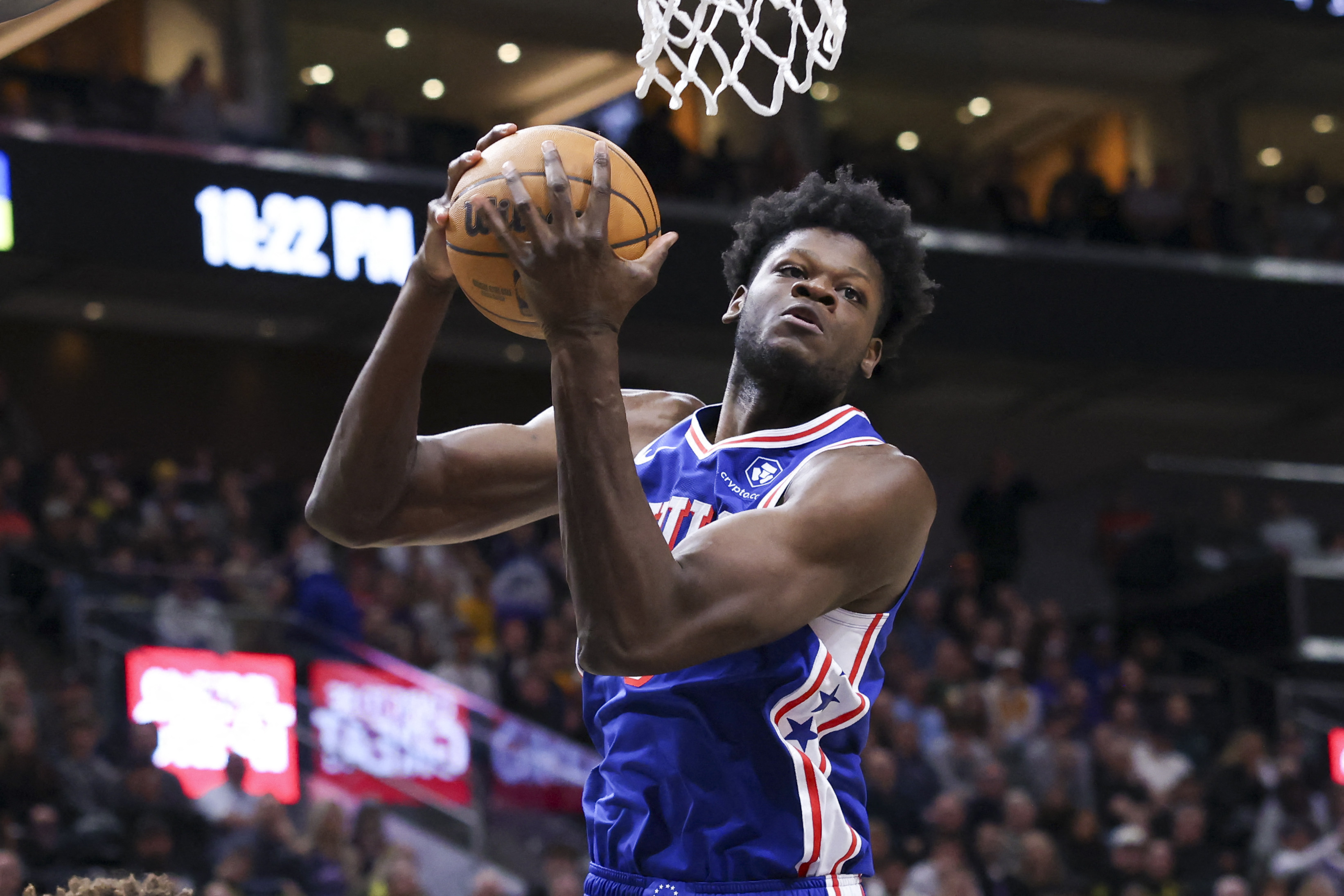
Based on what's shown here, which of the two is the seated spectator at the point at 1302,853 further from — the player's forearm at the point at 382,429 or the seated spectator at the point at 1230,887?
the player's forearm at the point at 382,429

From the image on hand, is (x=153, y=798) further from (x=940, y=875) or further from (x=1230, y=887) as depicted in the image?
(x=1230, y=887)

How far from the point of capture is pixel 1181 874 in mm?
11156

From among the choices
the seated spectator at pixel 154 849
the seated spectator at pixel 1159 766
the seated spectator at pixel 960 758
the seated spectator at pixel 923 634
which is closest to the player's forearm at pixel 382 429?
the seated spectator at pixel 154 849

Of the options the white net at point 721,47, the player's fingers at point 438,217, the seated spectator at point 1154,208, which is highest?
the seated spectator at point 1154,208

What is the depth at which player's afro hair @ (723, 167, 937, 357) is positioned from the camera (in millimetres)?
3301

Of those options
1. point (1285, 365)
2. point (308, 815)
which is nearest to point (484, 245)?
point (308, 815)

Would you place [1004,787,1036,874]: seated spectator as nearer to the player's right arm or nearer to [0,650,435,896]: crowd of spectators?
[0,650,435,896]: crowd of spectators

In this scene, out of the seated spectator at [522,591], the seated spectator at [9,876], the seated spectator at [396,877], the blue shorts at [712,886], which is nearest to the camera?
the blue shorts at [712,886]

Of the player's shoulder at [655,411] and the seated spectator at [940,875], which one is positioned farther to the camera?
the seated spectator at [940,875]

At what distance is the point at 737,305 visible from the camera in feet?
11.4

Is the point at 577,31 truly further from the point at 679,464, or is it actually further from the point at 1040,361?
the point at 679,464

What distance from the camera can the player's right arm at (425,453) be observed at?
308cm

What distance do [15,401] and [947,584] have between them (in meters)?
8.83

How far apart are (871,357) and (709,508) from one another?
0.56m
